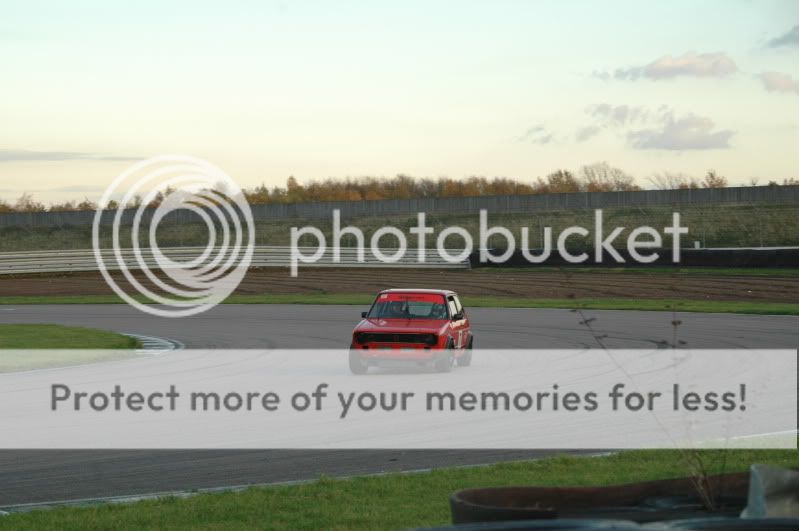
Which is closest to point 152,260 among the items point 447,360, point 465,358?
point 465,358

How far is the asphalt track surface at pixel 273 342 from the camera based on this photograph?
385 inches

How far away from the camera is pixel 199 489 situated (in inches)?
367

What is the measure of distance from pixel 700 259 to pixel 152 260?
2600 centimetres

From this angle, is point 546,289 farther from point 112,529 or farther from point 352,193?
point 352,193

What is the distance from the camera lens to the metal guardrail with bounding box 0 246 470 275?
54906mm

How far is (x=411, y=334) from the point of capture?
18.2 metres

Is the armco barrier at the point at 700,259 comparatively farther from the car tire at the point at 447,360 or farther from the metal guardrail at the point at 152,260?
the car tire at the point at 447,360

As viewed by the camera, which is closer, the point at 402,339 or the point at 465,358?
the point at 402,339

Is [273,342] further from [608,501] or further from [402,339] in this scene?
[608,501]

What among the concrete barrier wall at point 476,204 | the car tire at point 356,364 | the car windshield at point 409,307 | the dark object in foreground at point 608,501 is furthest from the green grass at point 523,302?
the concrete barrier wall at point 476,204

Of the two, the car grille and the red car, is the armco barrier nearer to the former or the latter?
the red car

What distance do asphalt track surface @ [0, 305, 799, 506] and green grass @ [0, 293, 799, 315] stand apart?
5.72 ft

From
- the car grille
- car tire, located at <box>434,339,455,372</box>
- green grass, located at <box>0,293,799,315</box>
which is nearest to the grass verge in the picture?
green grass, located at <box>0,293,799,315</box>

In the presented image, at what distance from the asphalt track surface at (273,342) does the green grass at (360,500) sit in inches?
27.6
